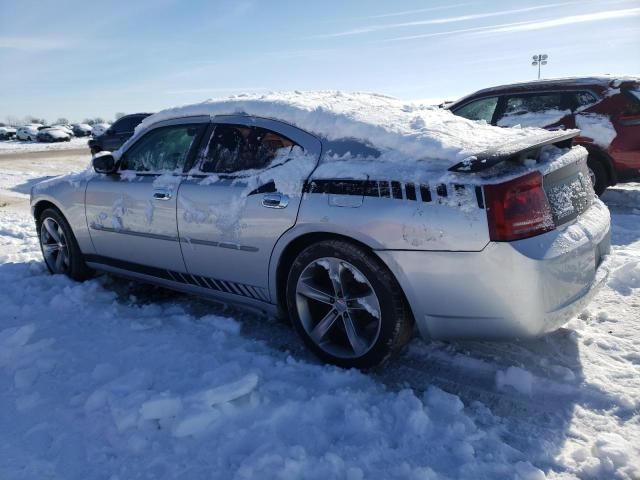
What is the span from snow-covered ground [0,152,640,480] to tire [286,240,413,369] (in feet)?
0.47

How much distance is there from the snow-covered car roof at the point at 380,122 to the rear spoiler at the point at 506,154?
6 centimetres

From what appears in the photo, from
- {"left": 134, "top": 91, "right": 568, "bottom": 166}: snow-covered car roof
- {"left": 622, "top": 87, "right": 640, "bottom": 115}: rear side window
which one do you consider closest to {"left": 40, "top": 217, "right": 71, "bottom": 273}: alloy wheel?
{"left": 134, "top": 91, "right": 568, "bottom": 166}: snow-covered car roof

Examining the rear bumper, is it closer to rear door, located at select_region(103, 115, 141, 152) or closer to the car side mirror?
the car side mirror

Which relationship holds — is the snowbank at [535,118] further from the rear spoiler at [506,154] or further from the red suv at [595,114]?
the rear spoiler at [506,154]

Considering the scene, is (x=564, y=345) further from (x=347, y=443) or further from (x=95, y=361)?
(x=95, y=361)

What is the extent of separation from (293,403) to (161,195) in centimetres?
190

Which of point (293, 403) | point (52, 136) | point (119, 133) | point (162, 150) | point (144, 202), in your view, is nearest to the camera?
point (293, 403)

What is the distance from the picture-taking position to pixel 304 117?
10.4 feet

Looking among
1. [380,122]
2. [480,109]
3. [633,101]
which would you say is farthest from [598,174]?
[380,122]

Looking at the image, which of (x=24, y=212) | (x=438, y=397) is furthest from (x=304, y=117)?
(x=24, y=212)

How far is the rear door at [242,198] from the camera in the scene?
10.0 ft

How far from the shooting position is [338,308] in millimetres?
2941

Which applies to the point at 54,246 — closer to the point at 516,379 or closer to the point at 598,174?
the point at 516,379

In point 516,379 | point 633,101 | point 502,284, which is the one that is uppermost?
point 633,101
